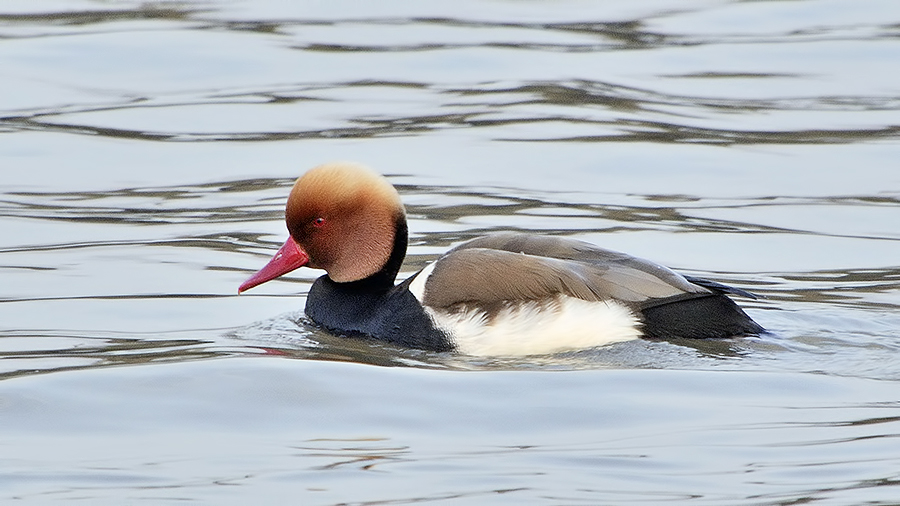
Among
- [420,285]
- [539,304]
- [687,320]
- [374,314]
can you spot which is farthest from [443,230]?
[687,320]

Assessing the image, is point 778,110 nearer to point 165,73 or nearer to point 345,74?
point 345,74

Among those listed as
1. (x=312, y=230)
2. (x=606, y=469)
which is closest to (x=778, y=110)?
→ (x=312, y=230)

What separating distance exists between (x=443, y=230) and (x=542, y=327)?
115 inches

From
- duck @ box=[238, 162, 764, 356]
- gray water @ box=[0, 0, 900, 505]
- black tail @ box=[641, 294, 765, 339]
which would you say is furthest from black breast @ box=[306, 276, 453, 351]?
black tail @ box=[641, 294, 765, 339]

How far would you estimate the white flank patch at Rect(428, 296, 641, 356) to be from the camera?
650 centimetres

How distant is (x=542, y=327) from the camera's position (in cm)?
652

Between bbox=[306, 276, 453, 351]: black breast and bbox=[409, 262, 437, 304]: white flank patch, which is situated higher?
bbox=[409, 262, 437, 304]: white flank patch

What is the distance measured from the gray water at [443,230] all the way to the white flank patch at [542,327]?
0.22ft

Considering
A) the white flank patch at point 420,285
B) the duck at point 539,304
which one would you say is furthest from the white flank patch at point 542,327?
the white flank patch at point 420,285

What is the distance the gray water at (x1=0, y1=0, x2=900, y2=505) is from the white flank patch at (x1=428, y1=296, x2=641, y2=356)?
68mm

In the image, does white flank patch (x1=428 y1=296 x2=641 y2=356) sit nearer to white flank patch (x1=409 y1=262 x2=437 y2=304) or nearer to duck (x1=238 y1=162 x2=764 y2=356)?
duck (x1=238 y1=162 x2=764 y2=356)

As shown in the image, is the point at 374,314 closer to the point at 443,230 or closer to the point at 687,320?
the point at 687,320

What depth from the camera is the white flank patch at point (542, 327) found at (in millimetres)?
6496

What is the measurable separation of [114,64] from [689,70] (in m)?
4.97
